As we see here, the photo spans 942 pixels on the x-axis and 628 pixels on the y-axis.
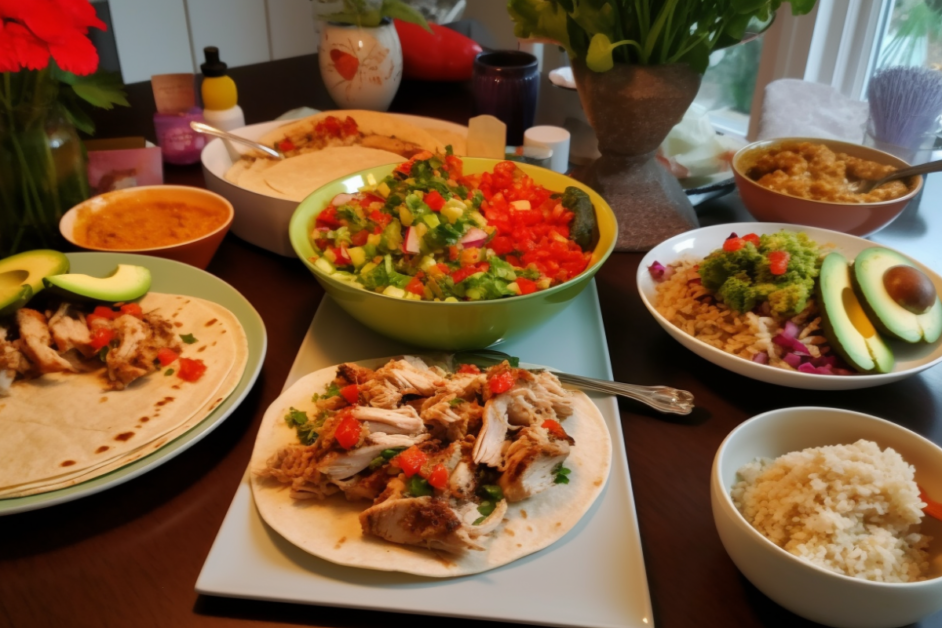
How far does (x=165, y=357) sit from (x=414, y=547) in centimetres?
76

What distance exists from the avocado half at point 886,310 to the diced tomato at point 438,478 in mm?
1015

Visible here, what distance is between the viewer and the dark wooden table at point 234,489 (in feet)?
3.51

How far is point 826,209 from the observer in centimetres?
194

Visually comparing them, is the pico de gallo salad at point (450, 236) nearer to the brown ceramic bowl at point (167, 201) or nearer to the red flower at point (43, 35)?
the brown ceramic bowl at point (167, 201)

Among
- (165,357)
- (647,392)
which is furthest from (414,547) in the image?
(165,357)

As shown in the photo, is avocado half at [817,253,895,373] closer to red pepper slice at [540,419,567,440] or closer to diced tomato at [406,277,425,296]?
red pepper slice at [540,419,567,440]

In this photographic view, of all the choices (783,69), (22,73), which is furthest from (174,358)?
(783,69)

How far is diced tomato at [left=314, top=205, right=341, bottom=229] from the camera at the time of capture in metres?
1.79

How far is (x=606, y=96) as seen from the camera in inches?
77.3

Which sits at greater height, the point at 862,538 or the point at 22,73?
the point at 22,73

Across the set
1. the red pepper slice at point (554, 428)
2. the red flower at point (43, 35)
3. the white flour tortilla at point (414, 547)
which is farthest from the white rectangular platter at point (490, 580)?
the red flower at point (43, 35)

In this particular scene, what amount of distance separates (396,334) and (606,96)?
3.19ft

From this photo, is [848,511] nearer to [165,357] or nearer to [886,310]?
[886,310]

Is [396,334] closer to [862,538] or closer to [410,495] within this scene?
[410,495]
